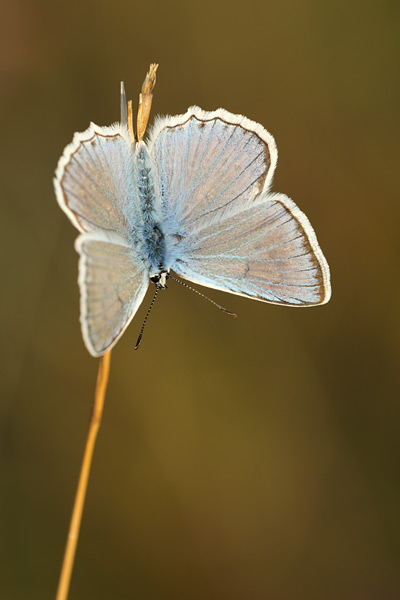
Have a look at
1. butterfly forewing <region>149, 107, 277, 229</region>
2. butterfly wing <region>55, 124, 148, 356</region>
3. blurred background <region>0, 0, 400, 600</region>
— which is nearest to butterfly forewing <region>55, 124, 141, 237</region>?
butterfly wing <region>55, 124, 148, 356</region>

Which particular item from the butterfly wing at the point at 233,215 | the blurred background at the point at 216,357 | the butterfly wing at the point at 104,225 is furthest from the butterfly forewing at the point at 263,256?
the blurred background at the point at 216,357

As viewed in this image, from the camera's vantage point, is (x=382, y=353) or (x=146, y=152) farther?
(x=382, y=353)

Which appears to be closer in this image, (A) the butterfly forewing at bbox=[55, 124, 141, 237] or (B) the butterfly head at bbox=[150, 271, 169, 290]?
(A) the butterfly forewing at bbox=[55, 124, 141, 237]

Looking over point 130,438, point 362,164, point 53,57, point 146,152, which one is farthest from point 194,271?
point 53,57

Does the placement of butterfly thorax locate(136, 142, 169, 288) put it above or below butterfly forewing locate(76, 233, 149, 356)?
above

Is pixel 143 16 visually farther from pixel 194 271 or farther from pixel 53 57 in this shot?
pixel 194 271

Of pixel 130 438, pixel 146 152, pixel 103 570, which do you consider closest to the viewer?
pixel 146 152

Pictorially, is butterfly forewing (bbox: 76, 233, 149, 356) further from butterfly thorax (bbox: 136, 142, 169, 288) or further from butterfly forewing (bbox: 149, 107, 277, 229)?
butterfly forewing (bbox: 149, 107, 277, 229)
